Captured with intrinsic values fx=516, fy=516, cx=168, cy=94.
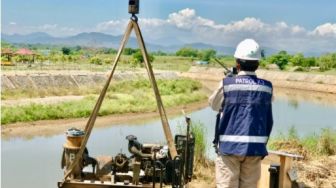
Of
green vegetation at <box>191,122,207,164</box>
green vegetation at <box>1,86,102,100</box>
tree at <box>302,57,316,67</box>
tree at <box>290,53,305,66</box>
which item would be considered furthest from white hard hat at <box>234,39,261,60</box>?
tree at <box>290,53,305,66</box>

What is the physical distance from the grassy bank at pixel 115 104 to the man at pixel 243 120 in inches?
597

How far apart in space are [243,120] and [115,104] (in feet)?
67.7

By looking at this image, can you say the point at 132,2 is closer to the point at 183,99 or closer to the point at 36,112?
the point at 36,112

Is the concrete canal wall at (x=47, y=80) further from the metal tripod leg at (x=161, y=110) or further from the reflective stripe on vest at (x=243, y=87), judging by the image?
the reflective stripe on vest at (x=243, y=87)

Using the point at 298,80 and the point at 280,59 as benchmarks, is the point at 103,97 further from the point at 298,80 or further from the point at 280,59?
the point at 280,59

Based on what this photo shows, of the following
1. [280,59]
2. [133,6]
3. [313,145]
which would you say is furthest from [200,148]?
[280,59]

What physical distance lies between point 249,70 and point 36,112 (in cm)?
1651

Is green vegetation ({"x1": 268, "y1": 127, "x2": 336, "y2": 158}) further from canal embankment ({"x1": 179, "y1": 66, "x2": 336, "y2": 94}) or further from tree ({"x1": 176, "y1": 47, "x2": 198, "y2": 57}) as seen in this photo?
tree ({"x1": 176, "y1": 47, "x2": 198, "y2": 57})

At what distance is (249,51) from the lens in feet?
11.0

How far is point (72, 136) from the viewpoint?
538 centimetres

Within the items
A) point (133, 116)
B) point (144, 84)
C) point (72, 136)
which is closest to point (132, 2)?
point (72, 136)

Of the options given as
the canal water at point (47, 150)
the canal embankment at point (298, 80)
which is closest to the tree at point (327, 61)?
the canal embankment at point (298, 80)

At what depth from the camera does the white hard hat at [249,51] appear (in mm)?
3342

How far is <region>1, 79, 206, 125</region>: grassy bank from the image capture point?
18641 millimetres
